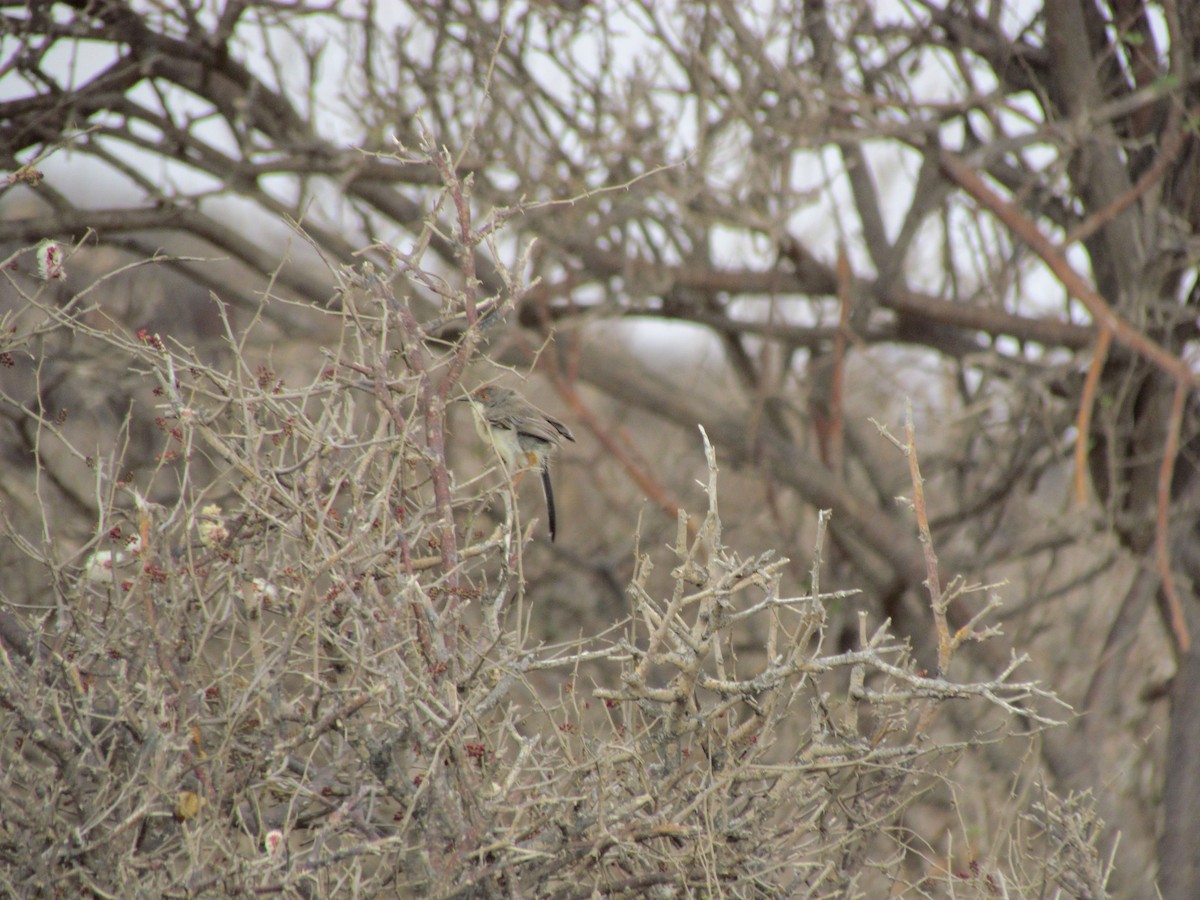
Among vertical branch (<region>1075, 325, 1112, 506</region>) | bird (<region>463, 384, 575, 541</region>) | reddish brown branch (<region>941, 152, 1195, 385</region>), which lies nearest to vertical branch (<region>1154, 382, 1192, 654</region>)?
reddish brown branch (<region>941, 152, 1195, 385</region>)

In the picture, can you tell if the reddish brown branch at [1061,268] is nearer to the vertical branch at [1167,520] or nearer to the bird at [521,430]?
the vertical branch at [1167,520]

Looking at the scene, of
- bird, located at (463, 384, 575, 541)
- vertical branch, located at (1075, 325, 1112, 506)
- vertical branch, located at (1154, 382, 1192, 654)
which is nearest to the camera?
bird, located at (463, 384, 575, 541)

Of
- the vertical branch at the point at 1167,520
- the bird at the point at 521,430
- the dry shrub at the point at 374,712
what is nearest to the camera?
the dry shrub at the point at 374,712

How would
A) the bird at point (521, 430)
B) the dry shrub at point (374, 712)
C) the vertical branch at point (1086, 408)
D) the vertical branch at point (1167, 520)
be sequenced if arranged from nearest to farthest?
the dry shrub at point (374, 712) < the bird at point (521, 430) < the vertical branch at point (1086, 408) < the vertical branch at point (1167, 520)

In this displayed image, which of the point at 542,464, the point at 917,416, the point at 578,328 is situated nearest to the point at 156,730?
the point at 542,464

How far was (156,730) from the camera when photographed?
117 inches

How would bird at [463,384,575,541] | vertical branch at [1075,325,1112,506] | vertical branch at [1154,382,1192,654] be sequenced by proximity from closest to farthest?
1. bird at [463,384,575,541]
2. vertical branch at [1075,325,1112,506]
3. vertical branch at [1154,382,1192,654]

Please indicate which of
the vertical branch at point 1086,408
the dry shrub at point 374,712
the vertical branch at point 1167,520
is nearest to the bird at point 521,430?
the dry shrub at point 374,712

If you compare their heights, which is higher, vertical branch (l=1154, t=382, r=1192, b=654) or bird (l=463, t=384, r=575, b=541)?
bird (l=463, t=384, r=575, b=541)

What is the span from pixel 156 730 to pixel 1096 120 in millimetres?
6491

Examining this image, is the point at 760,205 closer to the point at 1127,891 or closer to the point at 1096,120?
the point at 1096,120

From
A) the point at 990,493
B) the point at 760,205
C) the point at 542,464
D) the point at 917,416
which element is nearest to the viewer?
the point at 542,464

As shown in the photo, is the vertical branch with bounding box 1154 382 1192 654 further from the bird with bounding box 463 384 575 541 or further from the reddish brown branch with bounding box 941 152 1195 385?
the bird with bounding box 463 384 575 541

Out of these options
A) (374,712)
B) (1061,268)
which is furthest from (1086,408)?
(374,712)
